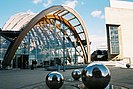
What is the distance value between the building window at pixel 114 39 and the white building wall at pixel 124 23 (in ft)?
4.95

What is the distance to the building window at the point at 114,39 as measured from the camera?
5972 centimetres

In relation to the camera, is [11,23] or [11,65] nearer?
[11,65]

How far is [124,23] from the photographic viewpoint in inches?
2437

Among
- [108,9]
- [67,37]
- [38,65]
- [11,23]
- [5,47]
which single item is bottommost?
[38,65]

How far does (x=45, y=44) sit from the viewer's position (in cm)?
4900

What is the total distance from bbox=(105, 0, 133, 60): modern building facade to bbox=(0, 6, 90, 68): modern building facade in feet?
36.3

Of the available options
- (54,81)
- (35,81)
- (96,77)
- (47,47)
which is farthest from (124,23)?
(96,77)

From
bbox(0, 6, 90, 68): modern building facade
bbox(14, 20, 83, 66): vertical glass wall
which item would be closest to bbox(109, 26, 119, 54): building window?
bbox(0, 6, 90, 68): modern building facade

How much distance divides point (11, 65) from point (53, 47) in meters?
12.5

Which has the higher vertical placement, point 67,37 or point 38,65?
point 67,37

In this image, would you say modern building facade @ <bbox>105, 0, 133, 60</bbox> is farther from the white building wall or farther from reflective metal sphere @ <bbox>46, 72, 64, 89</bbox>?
reflective metal sphere @ <bbox>46, 72, 64, 89</bbox>

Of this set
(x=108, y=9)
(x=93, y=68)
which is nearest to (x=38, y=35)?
(x=108, y=9)

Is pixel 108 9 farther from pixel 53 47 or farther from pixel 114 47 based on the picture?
pixel 53 47

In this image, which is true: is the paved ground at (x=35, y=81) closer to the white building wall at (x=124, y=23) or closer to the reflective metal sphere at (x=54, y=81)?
the reflective metal sphere at (x=54, y=81)
